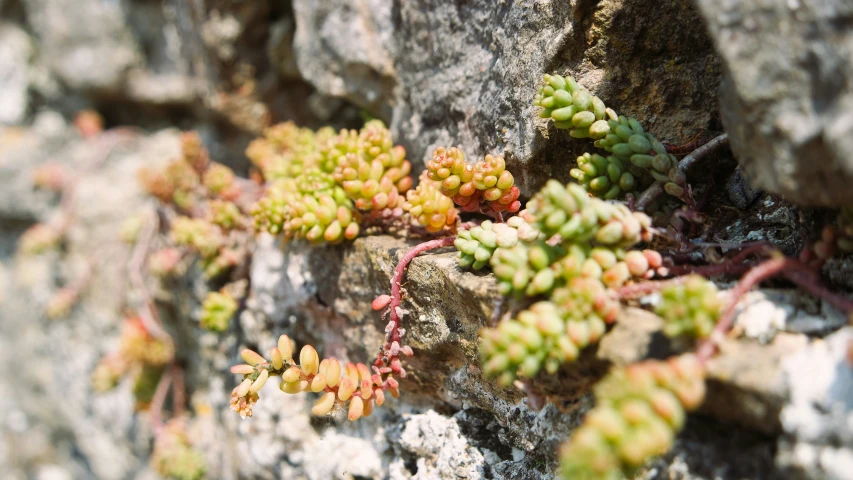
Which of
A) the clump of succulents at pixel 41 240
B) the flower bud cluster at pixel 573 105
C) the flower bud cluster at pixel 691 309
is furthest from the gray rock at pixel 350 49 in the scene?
the clump of succulents at pixel 41 240

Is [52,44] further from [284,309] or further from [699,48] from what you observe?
[699,48]

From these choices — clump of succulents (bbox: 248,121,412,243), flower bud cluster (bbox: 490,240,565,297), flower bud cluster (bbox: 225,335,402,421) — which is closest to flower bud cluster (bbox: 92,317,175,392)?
clump of succulents (bbox: 248,121,412,243)

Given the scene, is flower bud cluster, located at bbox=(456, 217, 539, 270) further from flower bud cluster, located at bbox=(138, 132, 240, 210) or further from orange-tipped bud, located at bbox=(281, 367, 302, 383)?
flower bud cluster, located at bbox=(138, 132, 240, 210)

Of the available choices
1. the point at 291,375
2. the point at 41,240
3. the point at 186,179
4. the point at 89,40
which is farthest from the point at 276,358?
the point at 89,40

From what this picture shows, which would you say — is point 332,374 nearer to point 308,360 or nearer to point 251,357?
point 308,360

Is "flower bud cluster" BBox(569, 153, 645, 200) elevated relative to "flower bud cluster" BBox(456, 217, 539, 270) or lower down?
elevated

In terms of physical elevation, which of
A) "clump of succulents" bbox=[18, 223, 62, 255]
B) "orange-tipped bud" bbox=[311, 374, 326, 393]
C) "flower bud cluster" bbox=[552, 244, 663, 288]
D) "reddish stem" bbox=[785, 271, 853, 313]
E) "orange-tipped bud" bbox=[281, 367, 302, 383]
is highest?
"reddish stem" bbox=[785, 271, 853, 313]
